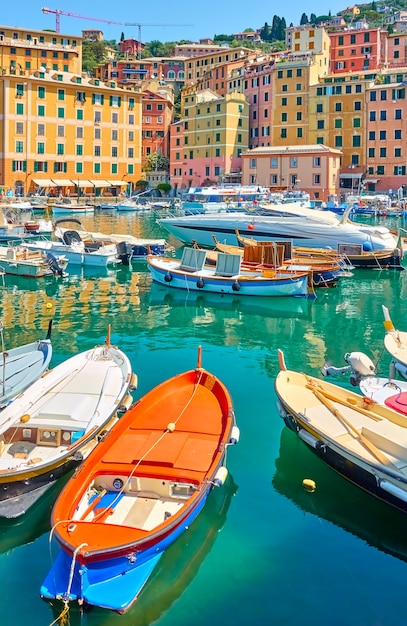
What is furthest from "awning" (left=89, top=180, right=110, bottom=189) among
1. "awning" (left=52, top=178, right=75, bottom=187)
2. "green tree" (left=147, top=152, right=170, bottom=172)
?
"green tree" (left=147, top=152, right=170, bottom=172)

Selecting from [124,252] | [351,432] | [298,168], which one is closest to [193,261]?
[124,252]

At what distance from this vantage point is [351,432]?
8328 mm

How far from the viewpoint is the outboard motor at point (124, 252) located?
95.9ft

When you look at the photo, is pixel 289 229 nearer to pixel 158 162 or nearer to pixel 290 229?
pixel 290 229

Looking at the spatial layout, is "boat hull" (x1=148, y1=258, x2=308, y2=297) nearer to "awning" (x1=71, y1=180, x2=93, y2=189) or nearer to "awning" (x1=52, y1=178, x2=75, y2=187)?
"awning" (x1=52, y1=178, x2=75, y2=187)

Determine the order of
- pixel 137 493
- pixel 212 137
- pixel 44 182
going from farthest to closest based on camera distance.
Answer: pixel 212 137 → pixel 44 182 → pixel 137 493

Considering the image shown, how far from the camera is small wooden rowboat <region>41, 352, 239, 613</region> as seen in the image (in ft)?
19.0

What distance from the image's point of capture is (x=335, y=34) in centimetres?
8212

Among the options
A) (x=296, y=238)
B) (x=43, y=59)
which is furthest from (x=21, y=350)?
(x=43, y=59)

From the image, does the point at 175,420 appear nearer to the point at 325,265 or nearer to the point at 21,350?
the point at 21,350

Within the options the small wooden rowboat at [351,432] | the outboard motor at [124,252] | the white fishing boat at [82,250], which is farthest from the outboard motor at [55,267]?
the small wooden rowboat at [351,432]

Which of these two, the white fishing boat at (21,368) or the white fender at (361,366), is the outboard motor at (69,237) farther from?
the white fender at (361,366)

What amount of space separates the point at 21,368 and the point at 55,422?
8.62 feet

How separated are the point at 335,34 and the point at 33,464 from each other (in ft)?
283
